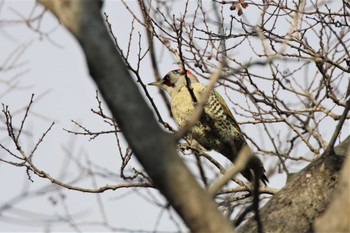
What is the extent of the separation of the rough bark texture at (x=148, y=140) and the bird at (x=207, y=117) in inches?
199

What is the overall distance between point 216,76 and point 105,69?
41cm

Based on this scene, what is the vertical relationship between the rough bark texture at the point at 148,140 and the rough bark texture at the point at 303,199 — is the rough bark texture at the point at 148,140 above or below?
below

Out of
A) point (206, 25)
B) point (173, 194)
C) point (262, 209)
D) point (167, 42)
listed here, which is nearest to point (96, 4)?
point (173, 194)

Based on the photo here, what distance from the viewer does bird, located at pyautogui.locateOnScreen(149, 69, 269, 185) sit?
7133mm

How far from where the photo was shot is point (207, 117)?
734 cm

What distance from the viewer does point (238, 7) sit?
6172 millimetres

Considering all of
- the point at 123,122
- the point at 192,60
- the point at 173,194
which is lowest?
the point at 173,194

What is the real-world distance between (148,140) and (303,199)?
2.18 metres

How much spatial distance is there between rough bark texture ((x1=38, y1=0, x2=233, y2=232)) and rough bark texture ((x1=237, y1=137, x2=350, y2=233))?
173 cm

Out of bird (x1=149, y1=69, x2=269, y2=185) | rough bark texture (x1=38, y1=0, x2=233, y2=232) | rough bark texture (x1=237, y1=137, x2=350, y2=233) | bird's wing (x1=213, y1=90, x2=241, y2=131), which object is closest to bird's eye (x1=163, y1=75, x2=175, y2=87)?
bird (x1=149, y1=69, x2=269, y2=185)

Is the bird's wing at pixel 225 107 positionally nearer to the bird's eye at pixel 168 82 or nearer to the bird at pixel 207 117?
the bird at pixel 207 117

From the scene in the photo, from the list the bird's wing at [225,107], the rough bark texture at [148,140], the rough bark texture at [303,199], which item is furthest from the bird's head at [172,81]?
the rough bark texture at [148,140]

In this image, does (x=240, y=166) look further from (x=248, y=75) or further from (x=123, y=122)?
(x=248, y=75)

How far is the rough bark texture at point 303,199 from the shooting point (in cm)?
366
